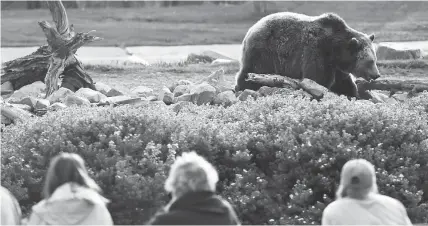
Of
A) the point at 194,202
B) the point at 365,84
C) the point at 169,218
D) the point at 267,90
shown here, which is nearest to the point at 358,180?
the point at 194,202

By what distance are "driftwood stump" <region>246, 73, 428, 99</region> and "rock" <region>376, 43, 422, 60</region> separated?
6.75m

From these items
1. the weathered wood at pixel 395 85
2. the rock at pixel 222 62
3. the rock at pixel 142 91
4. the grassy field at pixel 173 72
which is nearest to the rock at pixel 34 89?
the rock at pixel 142 91

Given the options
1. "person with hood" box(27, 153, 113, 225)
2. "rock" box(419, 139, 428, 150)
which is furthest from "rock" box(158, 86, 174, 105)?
"person with hood" box(27, 153, 113, 225)

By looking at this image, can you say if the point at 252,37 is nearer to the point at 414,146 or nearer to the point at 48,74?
the point at 48,74

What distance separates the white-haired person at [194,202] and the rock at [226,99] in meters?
6.20

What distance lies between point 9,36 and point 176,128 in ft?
61.4

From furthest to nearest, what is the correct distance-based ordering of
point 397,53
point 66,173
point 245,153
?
point 397,53 < point 245,153 < point 66,173

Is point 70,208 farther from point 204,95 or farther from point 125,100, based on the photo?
point 204,95

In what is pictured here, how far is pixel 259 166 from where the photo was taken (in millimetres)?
9750

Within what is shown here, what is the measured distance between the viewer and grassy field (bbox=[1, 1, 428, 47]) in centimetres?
2638

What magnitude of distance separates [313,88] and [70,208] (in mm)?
6261

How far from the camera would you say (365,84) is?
45.1 ft

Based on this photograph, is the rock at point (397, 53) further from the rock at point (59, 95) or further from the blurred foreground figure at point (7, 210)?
the blurred foreground figure at point (7, 210)

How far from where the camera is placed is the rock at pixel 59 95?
1307 centimetres
